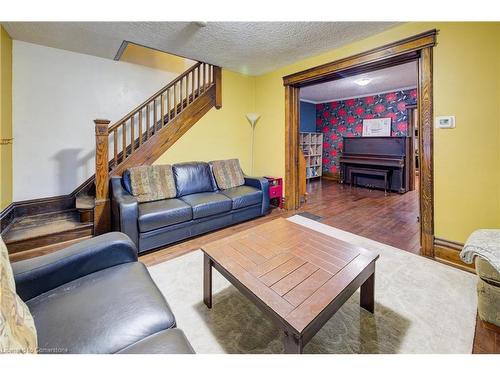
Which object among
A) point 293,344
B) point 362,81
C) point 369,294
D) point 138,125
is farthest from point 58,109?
point 362,81

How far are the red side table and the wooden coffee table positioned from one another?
195 cm

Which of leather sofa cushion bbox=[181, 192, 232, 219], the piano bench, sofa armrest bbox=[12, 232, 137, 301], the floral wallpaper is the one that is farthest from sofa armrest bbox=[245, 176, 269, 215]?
the floral wallpaper

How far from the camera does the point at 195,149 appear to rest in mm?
3820

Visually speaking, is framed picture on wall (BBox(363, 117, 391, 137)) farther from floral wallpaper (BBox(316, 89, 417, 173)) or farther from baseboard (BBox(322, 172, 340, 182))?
baseboard (BBox(322, 172, 340, 182))

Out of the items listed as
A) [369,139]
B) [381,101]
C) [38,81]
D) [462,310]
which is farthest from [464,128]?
[38,81]

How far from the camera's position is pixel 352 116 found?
6453 mm

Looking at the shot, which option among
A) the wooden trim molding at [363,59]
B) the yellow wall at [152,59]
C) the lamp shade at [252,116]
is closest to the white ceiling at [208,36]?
the wooden trim molding at [363,59]

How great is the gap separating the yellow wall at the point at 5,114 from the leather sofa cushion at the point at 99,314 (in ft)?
7.79

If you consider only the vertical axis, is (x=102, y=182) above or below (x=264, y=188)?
above

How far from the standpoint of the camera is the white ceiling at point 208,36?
2463 mm

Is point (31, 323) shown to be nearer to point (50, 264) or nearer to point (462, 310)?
point (50, 264)

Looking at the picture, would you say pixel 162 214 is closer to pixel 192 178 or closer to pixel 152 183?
pixel 152 183

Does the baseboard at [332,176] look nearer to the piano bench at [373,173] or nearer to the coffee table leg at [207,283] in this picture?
the piano bench at [373,173]

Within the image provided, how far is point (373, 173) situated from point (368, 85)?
2022 millimetres
